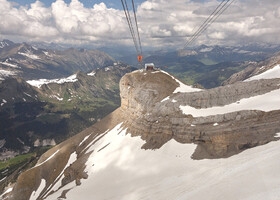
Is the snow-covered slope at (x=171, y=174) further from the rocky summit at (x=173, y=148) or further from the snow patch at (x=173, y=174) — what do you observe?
the rocky summit at (x=173, y=148)

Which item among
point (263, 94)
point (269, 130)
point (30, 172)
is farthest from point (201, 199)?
point (30, 172)

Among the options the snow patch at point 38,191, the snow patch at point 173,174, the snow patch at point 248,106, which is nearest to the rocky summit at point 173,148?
the snow patch at point 248,106

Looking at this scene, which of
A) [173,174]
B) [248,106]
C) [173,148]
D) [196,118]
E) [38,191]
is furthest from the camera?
[38,191]

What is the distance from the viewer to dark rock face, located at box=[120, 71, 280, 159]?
49075 millimetres

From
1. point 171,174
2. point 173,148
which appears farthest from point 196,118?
point 171,174

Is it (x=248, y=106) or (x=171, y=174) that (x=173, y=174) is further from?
(x=248, y=106)

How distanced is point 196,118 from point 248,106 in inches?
608

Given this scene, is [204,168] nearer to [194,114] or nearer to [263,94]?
[194,114]

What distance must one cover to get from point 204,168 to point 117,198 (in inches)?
859

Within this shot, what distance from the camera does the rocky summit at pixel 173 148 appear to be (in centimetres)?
3659

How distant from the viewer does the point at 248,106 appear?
188 ft

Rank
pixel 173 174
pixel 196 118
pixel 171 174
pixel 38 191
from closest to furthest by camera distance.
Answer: pixel 173 174 → pixel 171 174 → pixel 196 118 → pixel 38 191

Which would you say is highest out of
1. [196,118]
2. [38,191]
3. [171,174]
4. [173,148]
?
[196,118]

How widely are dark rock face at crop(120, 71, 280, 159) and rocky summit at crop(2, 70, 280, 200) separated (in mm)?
224
